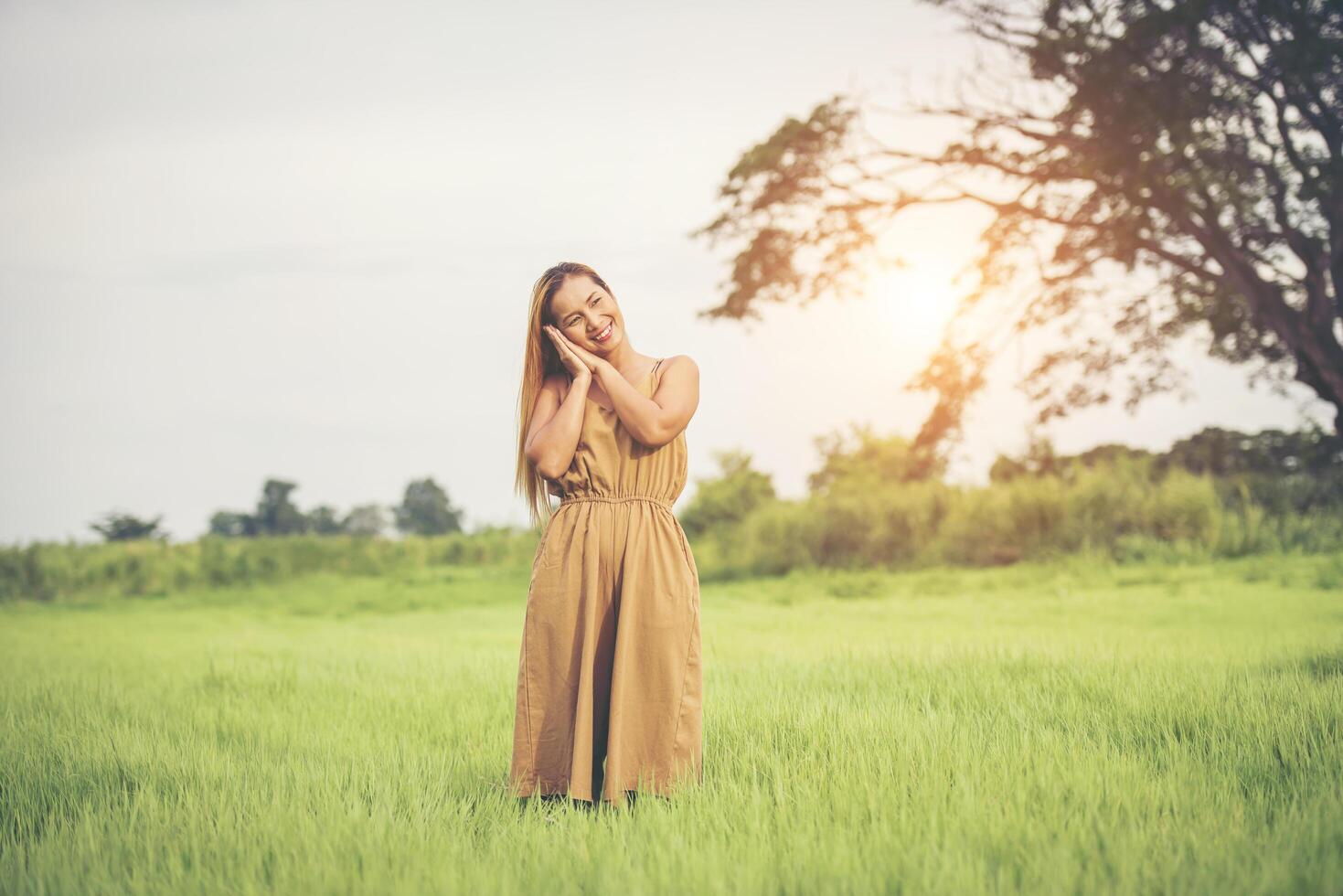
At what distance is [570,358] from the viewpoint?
2979 millimetres

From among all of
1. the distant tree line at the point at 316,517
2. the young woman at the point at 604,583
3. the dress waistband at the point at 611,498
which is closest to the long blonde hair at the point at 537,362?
the young woman at the point at 604,583

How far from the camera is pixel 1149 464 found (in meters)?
16.0

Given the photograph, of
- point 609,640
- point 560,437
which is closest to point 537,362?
point 560,437

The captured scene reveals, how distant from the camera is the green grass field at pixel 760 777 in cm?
241

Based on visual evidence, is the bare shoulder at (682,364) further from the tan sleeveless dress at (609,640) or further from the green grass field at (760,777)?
the green grass field at (760,777)

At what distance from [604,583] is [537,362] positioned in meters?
0.76

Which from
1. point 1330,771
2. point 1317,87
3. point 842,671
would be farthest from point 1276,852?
point 1317,87

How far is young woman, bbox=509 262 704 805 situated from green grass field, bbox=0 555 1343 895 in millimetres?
164

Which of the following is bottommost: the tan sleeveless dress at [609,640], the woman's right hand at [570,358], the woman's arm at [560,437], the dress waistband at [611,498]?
the tan sleeveless dress at [609,640]

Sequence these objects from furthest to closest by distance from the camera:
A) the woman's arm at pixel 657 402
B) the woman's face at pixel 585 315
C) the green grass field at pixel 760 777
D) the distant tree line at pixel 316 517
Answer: the distant tree line at pixel 316 517 < the woman's face at pixel 585 315 < the woman's arm at pixel 657 402 < the green grass field at pixel 760 777

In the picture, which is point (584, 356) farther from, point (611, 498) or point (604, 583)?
point (604, 583)

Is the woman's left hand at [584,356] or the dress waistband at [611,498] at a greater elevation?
the woman's left hand at [584,356]

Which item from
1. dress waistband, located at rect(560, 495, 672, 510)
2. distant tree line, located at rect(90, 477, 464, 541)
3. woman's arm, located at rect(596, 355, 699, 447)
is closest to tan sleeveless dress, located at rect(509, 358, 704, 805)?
dress waistband, located at rect(560, 495, 672, 510)

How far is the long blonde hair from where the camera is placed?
3115 millimetres
